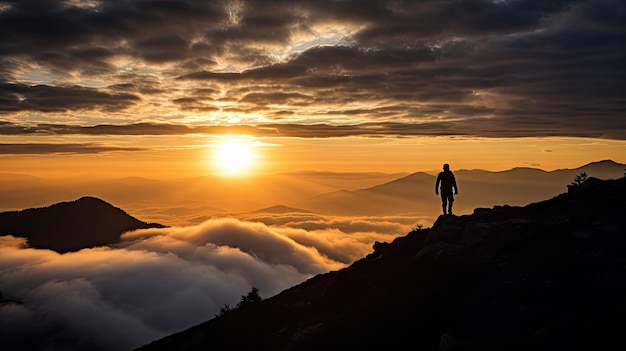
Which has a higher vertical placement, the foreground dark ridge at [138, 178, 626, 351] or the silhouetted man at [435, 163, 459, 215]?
the silhouetted man at [435, 163, 459, 215]

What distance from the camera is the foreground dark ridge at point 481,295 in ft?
49.1

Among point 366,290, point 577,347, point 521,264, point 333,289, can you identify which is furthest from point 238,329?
point 577,347

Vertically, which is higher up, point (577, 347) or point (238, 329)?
point (577, 347)

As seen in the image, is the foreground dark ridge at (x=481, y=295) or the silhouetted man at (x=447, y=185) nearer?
the foreground dark ridge at (x=481, y=295)

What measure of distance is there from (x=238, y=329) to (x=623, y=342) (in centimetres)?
1922

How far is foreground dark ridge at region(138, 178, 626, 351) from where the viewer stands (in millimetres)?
14953

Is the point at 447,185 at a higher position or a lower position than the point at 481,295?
higher

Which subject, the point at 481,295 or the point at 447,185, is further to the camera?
the point at 447,185

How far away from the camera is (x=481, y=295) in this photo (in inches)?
711

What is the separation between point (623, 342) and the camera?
12.4 m

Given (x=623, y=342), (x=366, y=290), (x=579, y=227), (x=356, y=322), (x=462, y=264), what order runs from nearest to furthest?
(x=623, y=342) → (x=356, y=322) → (x=462, y=264) → (x=579, y=227) → (x=366, y=290)

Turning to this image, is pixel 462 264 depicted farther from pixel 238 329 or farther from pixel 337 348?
pixel 238 329

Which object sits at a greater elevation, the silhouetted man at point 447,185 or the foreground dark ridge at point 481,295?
the silhouetted man at point 447,185

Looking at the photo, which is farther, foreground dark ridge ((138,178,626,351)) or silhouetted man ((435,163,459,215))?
silhouetted man ((435,163,459,215))
